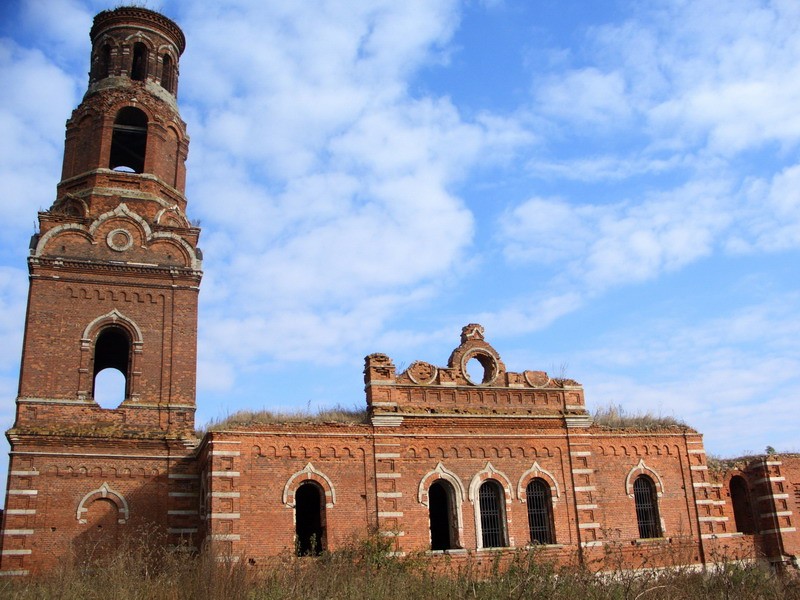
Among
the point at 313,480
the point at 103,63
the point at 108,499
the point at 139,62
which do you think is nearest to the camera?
the point at 313,480

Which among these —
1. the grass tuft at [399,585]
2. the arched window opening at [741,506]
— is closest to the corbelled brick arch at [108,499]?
the grass tuft at [399,585]

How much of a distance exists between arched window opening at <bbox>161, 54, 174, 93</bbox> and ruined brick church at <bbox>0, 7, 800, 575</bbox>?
1.42 m

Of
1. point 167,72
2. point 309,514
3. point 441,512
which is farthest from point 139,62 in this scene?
point 441,512

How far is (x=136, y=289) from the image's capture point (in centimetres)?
2414

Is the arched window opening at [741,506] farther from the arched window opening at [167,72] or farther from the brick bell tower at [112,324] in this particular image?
the arched window opening at [167,72]

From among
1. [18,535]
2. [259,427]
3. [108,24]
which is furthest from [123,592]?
[108,24]

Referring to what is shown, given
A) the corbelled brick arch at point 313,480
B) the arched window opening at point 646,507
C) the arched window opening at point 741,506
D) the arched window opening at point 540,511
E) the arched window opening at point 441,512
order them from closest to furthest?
the corbelled brick arch at point 313,480 → the arched window opening at point 441,512 → the arched window opening at point 540,511 → the arched window opening at point 646,507 → the arched window opening at point 741,506

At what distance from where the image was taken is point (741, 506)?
26.5 m

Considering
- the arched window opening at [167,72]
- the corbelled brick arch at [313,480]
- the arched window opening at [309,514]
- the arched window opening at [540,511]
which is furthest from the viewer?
the arched window opening at [167,72]

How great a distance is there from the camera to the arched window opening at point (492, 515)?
72.3 ft

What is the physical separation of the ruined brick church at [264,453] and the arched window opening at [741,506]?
64mm

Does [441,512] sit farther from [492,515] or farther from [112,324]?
[112,324]

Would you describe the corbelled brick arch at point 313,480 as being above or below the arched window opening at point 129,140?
below

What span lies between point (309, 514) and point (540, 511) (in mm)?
6858
